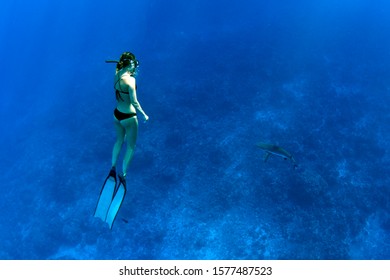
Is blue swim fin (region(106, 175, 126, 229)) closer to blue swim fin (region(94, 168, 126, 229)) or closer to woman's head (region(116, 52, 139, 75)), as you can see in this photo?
blue swim fin (region(94, 168, 126, 229))

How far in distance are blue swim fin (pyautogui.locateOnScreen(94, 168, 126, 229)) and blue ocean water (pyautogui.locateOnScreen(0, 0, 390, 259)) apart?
1886 centimetres

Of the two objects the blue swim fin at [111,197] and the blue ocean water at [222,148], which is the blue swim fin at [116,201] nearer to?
the blue swim fin at [111,197]

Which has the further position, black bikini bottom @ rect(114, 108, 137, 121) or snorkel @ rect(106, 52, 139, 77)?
black bikini bottom @ rect(114, 108, 137, 121)

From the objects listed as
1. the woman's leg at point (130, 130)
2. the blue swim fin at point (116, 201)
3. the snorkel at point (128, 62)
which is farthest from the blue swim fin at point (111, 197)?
the snorkel at point (128, 62)

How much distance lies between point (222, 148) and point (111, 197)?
81.4ft

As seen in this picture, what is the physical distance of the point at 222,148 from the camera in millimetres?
33219

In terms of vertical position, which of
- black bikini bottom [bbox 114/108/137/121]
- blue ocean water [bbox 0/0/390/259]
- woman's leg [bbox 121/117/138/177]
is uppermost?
blue ocean water [bbox 0/0/390/259]

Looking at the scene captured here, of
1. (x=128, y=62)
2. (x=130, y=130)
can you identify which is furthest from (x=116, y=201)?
(x=128, y=62)

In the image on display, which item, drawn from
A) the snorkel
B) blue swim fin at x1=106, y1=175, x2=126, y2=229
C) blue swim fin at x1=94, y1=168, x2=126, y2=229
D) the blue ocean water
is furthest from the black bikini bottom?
the blue ocean water

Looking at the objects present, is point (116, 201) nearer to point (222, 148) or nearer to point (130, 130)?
point (130, 130)

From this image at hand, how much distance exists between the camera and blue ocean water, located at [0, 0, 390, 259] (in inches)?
1075

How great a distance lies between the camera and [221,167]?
31406mm

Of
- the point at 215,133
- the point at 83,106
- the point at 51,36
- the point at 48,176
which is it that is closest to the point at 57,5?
the point at 51,36

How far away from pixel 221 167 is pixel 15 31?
104 metres
